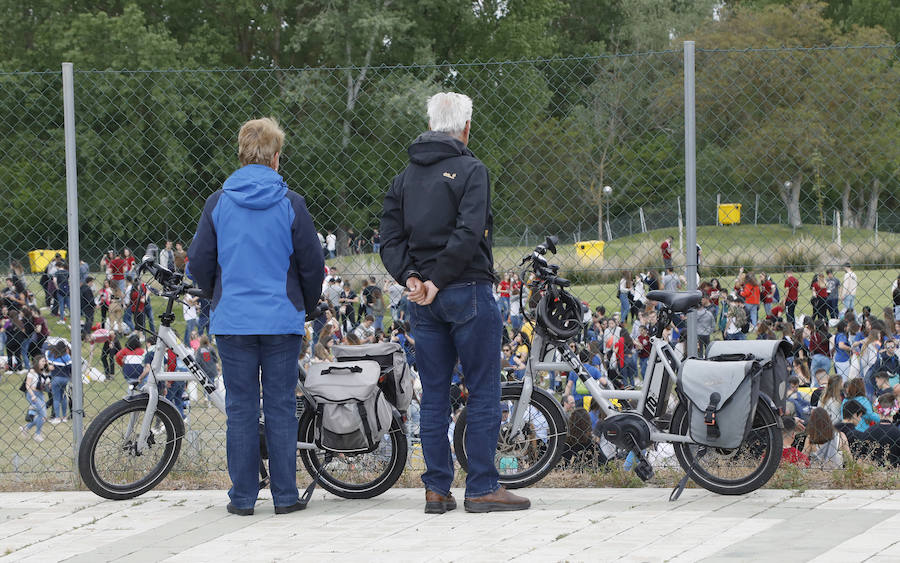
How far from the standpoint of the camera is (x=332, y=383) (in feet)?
19.1

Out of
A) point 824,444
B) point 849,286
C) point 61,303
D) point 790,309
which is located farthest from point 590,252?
point 790,309

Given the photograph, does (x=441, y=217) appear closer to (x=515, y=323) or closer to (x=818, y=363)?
(x=515, y=323)

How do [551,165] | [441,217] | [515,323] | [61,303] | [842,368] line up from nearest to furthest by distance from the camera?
[441,217] → [551,165] → [61,303] → [515,323] → [842,368]

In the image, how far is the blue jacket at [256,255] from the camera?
17.9ft

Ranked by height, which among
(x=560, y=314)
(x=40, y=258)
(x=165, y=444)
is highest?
(x=40, y=258)

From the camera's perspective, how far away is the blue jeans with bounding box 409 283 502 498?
5414 millimetres

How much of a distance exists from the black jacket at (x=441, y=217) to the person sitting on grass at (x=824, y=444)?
219 centimetres

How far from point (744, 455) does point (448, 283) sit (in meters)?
1.75

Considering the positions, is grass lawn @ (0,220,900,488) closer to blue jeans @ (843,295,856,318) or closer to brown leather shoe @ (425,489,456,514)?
brown leather shoe @ (425,489,456,514)

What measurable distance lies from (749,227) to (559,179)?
43.6 inches

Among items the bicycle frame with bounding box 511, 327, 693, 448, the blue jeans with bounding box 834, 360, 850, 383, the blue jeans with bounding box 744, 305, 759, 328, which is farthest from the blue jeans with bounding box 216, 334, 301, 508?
the blue jeans with bounding box 834, 360, 850, 383

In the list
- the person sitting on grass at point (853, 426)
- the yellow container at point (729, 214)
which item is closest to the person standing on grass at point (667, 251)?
the yellow container at point (729, 214)

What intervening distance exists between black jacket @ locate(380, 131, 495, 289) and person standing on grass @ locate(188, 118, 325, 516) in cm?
44

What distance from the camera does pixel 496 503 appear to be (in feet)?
18.0
